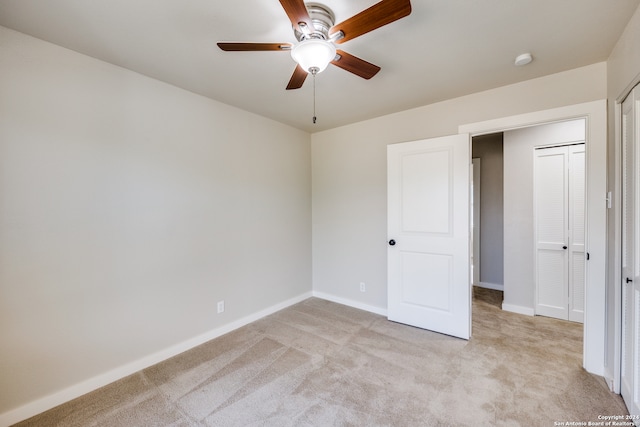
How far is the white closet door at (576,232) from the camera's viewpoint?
3023mm

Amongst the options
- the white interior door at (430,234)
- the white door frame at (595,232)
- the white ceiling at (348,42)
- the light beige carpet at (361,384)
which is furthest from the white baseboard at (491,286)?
the white ceiling at (348,42)

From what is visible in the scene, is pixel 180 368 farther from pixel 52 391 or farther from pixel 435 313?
pixel 435 313

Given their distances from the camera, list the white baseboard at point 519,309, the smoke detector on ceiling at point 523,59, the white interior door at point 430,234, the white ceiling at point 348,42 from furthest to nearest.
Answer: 1. the white baseboard at point 519,309
2. the white interior door at point 430,234
3. the smoke detector on ceiling at point 523,59
4. the white ceiling at point 348,42

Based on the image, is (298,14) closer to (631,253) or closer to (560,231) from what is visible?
(631,253)

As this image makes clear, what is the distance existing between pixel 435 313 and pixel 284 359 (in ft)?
5.31

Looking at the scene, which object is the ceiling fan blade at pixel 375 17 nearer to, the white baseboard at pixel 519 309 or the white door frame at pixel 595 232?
the white door frame at pixel 595 232

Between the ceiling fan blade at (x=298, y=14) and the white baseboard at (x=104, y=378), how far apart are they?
270cm

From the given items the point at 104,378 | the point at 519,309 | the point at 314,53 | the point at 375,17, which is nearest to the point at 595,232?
the point at 519,309

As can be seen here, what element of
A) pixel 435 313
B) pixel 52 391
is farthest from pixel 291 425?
pixel 435 313

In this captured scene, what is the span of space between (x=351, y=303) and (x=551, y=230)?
2.59 metres

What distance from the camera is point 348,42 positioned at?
1.82m

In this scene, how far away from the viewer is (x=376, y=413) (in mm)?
1718

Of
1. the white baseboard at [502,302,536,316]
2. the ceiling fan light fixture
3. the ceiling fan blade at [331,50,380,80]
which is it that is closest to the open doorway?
the white baseboard at [502,302,536,316]

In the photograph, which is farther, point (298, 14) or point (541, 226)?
point (541, 226)
